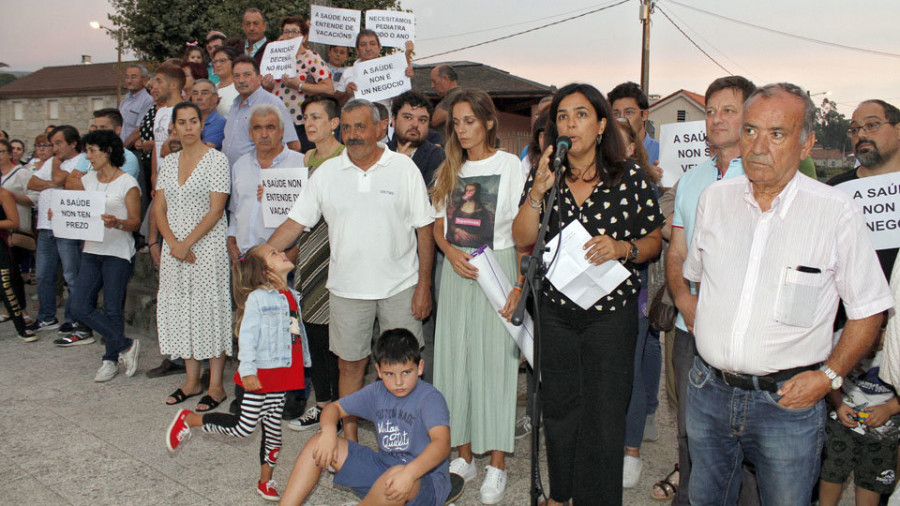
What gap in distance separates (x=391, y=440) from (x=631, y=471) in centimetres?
166

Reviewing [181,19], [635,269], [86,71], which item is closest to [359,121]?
[635,269]

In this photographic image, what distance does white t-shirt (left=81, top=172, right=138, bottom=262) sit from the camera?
658 centimetres

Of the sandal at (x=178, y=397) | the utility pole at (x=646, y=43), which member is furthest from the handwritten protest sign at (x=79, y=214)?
the utility pole at (x=646, y=43)

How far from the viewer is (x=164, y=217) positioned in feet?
19.3

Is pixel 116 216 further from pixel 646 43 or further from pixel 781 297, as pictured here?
pixel 646 43

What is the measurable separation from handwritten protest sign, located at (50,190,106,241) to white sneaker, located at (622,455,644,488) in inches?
201

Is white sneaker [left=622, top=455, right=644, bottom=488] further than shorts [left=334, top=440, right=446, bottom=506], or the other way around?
white sneaker [left=622, top=455, right=644, bottom=488]

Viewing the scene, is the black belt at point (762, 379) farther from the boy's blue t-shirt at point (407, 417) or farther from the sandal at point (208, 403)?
the sandal at point (208, 403)

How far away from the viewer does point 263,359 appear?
13.5 feet

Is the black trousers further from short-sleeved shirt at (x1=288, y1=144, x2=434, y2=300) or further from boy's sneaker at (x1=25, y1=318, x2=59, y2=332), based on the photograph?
boy's sneaker at (x1=25, y1=318, x2=59, y2=332)

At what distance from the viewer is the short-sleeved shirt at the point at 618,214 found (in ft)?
11.2

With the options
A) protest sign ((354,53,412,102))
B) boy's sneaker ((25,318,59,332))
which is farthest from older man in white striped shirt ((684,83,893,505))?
boy's sneaker ((25,318,59,332))

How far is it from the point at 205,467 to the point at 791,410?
3660 mm

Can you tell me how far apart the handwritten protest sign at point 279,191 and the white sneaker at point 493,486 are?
2520 mm
